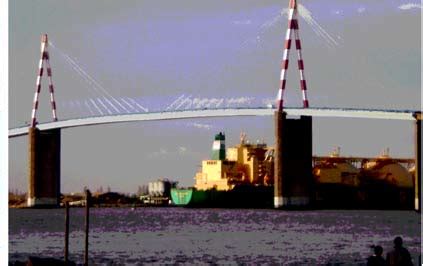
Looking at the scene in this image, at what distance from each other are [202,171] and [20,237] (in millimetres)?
16363

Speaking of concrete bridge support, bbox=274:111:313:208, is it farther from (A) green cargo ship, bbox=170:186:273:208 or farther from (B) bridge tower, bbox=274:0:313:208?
(A) green cargo ship, bbox=170:186:273:208

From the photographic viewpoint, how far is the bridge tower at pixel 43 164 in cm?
2606

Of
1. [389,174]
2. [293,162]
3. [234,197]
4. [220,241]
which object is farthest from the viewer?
[234,197]

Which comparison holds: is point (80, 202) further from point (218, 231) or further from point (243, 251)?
point (243, 251)

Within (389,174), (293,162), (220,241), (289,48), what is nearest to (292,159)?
(293,162)

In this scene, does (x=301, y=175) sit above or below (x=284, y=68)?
below

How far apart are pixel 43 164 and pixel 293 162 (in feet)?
14.9

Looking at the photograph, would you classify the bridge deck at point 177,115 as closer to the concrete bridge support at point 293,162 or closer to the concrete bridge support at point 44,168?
the concrete bridge support at point 293,162

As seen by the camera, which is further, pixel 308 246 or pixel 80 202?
pixel 80 202

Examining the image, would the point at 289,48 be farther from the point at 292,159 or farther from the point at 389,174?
the point at 389,174

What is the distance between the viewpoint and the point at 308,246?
589 inches

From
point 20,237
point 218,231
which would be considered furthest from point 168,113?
point 20,237

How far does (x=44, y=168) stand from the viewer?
26.7 meters

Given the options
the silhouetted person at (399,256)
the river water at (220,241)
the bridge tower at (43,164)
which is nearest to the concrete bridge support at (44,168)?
the bridge tower at (43,164)
